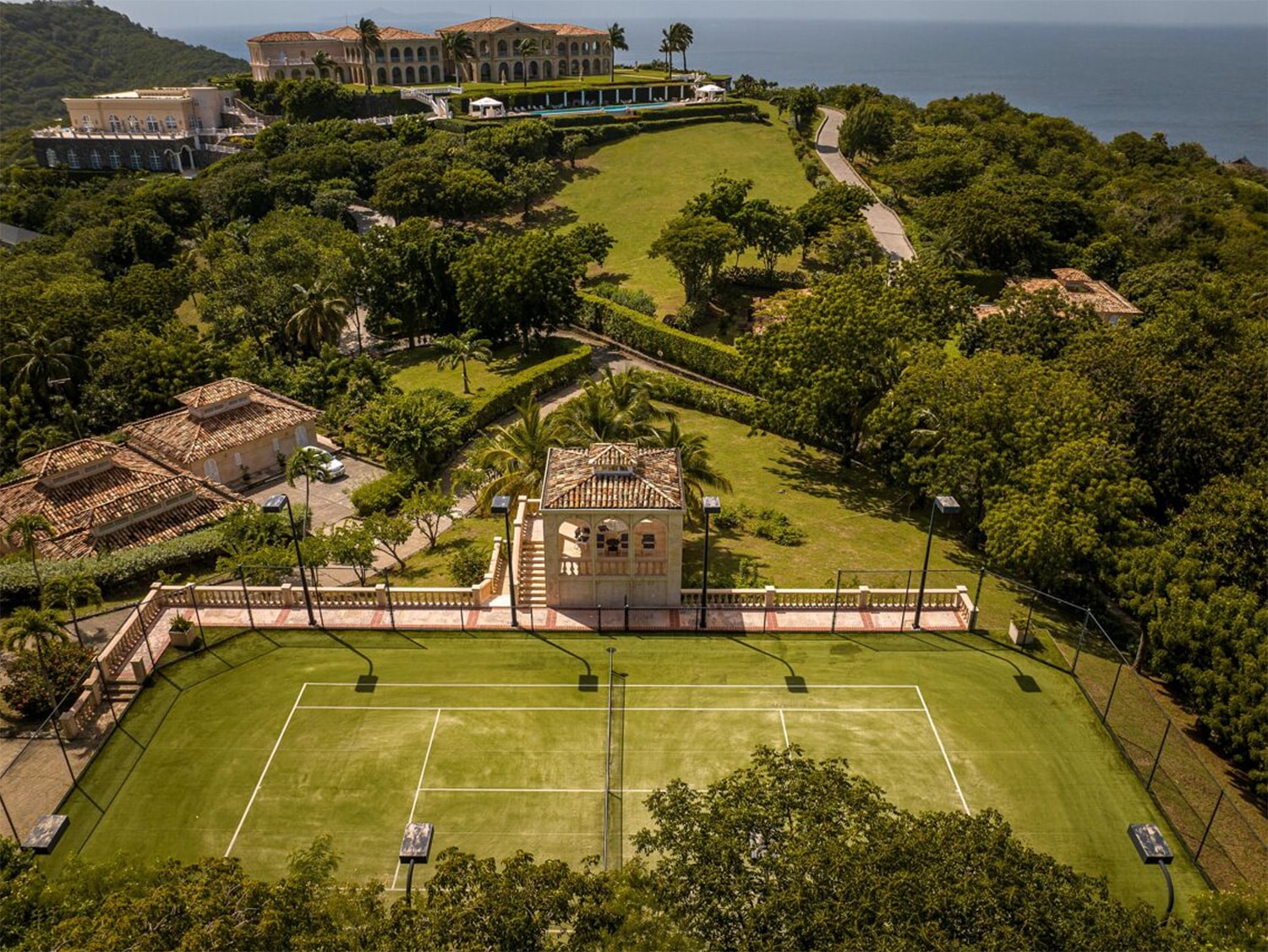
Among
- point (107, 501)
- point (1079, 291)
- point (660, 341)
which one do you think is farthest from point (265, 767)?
point (1079, 291)

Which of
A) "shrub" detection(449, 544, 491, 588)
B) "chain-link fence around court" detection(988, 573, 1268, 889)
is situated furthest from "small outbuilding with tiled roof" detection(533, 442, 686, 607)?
"chain-link fence around court" detection(988, 573, 1268, 889)

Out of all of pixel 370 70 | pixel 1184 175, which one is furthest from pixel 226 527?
pixel 1184 175

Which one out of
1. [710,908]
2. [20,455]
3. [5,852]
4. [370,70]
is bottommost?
[20,455]

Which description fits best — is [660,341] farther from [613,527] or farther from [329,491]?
[613,527]

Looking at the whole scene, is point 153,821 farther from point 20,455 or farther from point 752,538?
point 20,455

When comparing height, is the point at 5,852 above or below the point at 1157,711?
above

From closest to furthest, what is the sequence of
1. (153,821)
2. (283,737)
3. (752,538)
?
(153,821) → (283,737) → (752,538)

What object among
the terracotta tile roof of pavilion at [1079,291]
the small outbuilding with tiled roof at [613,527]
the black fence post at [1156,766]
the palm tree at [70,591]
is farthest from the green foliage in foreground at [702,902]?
the terracotta tile roof of pavilion at [1079,291]
